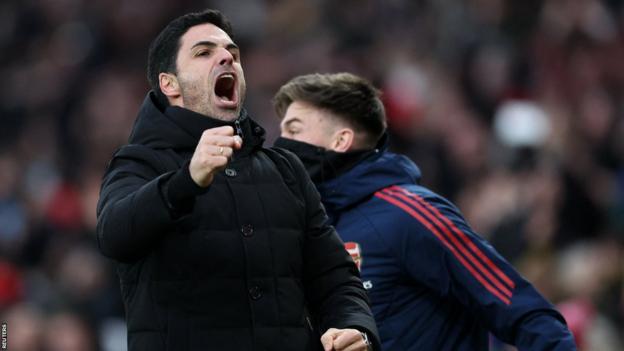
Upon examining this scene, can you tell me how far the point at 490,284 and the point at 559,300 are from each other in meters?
3.05

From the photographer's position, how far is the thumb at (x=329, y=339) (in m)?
3.32

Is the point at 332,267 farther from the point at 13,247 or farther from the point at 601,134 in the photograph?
the point at 13,247

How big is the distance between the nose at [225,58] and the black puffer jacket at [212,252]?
15 cm

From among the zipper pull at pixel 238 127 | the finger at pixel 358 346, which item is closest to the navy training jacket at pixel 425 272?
the finger at pixel 358 346

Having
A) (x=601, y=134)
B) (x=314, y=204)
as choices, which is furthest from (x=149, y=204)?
(x=601, y=134)

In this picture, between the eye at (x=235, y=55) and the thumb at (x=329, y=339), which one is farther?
the eye at (x=235, y=55)

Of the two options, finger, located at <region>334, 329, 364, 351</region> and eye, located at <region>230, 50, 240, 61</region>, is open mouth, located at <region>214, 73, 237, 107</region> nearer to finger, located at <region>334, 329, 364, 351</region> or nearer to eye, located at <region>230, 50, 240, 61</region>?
eye, located at <region>230, 50, 240, 61</region>

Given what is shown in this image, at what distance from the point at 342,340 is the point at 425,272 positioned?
854mm

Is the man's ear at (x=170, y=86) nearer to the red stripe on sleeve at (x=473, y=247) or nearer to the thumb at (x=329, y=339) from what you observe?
the thumb at (x=329, y=339)

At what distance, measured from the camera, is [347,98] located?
4609 millimetres

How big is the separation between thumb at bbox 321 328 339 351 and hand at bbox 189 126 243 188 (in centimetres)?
54

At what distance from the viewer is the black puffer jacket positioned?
3.14 m

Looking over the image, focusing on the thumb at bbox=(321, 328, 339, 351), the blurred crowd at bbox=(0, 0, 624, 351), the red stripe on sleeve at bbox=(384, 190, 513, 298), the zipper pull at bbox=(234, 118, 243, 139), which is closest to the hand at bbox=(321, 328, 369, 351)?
the thumb at bbox=(321, 328, 339, 351)

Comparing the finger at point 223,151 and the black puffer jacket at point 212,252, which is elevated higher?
the finger at point 223,151
